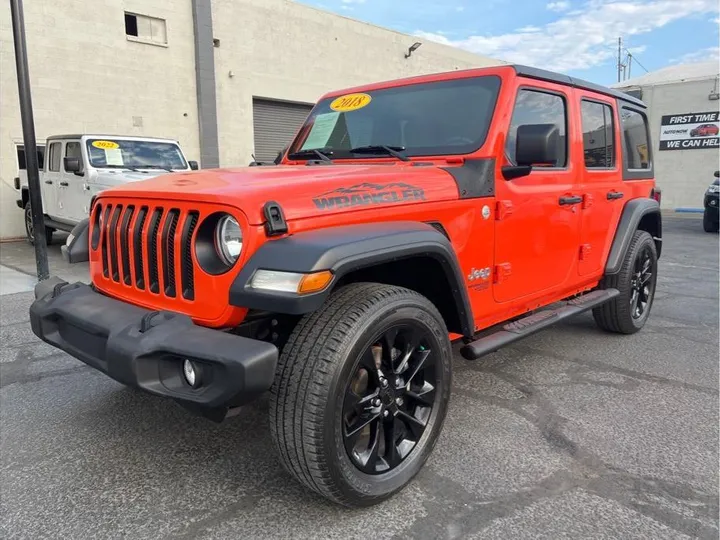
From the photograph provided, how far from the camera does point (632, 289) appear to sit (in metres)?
4.73

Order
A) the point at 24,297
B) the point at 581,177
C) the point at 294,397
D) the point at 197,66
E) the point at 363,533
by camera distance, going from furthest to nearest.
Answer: the point at 197,66 < the point at 24,297 < the point at 581,177 < the point at 363,533 < the point at 294,397

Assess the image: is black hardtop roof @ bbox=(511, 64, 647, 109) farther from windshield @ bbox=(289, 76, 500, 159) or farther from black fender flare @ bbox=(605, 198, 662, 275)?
black fender flare @ bbox=(605, 198, 662, 275)

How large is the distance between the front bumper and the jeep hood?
1.56 feet

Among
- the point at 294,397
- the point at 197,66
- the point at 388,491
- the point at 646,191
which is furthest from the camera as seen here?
the point at 197,66

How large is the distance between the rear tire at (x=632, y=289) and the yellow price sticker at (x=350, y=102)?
7.80 ft

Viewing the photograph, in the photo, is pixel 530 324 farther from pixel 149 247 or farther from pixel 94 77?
pixel 94 77

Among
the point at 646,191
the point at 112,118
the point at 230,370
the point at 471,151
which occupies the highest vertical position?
the point at 112,118

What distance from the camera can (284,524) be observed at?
223 cm

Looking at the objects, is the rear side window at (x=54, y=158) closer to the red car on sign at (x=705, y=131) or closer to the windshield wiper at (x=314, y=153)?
the windshield wiper at (x=314, y=153)

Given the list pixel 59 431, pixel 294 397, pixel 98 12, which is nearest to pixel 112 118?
pixel 98 12

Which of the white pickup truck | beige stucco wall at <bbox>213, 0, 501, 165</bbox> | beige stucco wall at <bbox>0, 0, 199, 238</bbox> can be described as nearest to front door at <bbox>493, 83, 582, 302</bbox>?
the white pickup truck

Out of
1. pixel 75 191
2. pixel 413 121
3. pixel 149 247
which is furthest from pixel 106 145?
pixel 149 247

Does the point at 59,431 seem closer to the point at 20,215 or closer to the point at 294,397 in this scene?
the point at 294,397

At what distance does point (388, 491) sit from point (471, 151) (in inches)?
69.8
